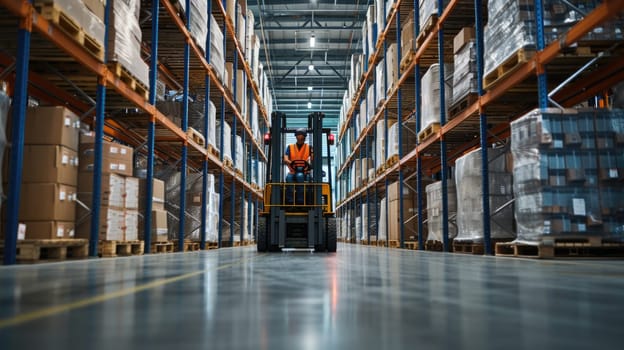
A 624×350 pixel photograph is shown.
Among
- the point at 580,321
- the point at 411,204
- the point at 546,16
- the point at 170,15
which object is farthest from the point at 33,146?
the point at 411,204

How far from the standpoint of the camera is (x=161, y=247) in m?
8.64

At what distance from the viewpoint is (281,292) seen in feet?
7.60

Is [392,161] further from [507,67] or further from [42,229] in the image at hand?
[42,229]

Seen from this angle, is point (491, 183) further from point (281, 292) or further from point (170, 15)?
point (170, 15)

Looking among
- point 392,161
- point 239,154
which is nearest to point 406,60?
point 392,161

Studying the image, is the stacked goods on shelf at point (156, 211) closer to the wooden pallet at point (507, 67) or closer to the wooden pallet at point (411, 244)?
the wooden pallet at point (411, 244)

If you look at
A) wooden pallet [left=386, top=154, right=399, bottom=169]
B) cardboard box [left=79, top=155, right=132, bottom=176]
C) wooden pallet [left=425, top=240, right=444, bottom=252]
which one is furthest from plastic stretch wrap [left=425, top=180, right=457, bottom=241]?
cardboard box [left=79, top=155, right=132, bottom=176]

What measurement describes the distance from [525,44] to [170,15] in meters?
6.01

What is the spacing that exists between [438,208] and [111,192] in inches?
214

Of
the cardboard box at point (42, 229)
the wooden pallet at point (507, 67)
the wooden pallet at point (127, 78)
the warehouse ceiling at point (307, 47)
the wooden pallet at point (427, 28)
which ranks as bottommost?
the cardboard box at point (42, 229)

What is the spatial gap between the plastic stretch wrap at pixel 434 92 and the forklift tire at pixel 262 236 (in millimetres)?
3533

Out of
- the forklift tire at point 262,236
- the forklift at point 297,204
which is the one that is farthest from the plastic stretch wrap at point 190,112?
the forklift tire at point 262,236

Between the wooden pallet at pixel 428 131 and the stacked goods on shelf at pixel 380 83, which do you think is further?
the stacked goods on shelf at pixel 380 83

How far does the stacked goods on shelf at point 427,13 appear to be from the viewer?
8930 mm
